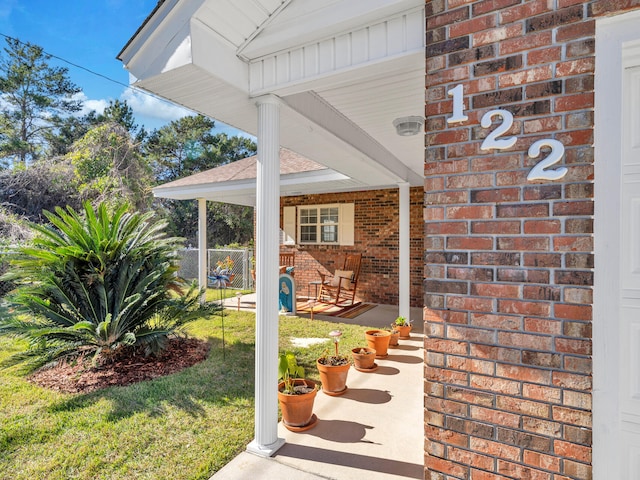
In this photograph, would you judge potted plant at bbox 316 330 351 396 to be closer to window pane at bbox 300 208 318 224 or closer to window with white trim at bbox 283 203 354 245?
window with white trim at bbox 283 203 354 245

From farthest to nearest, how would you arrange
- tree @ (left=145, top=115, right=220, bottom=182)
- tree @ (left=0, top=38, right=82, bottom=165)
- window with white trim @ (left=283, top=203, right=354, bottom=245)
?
tree @ (left=145, top=115, right=220, bottom=182) → tree @ (left=0, top=38, right=82, bottom=165) → window with white trim @ (left=283, top=203, right=354, bottom=245)

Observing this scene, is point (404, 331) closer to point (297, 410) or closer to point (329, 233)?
point (297, 410)

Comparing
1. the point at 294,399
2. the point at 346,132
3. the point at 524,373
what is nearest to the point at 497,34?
the point at 524,373

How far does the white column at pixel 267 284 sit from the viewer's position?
8.74ft

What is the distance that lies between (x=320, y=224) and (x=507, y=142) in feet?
27.2

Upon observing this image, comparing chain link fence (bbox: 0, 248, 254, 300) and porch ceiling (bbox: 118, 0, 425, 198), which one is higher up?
porch ceiling (bbox: 118, 0, 425, 198)

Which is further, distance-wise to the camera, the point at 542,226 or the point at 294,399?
the point at 294,399

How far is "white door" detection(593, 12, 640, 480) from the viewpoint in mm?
1513

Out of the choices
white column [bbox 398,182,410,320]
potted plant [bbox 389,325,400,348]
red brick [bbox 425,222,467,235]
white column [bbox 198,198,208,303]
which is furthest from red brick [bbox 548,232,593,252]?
white column [bbox 198,198,208,303]

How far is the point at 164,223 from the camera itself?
16.7ft

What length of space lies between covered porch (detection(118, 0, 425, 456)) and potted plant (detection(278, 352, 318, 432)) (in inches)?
7.1

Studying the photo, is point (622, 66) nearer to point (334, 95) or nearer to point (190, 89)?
point (334, 95)

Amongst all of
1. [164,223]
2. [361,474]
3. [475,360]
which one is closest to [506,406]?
[475,360]

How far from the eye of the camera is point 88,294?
14.3 ft
